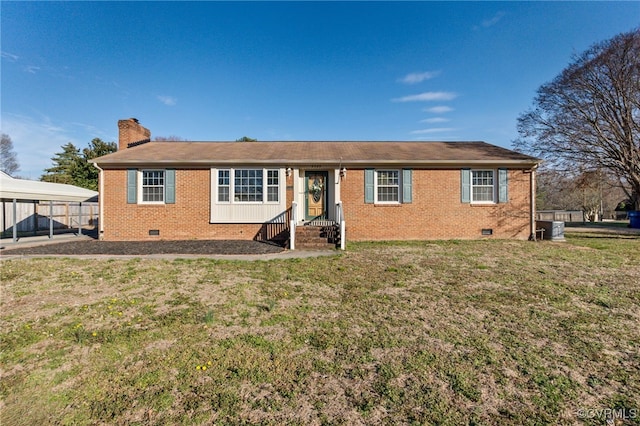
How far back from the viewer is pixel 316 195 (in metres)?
11.9

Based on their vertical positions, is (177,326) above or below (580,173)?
below

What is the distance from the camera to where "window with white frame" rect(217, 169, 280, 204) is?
37.3 feet

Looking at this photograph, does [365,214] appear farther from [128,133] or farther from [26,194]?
[26,194]

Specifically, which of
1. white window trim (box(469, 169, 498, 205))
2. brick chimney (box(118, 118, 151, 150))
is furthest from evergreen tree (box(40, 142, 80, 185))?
white window trim (box(469, 169, 498, 205))

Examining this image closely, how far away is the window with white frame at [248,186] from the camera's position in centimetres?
1138

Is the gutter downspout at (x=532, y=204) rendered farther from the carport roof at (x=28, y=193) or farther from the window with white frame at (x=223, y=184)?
the carport roof at (x=28, y=193)

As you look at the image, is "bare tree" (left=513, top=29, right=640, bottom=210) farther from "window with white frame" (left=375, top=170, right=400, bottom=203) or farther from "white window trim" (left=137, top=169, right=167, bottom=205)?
"white window trim" (left=137, top=169, right=167, bottom=205)

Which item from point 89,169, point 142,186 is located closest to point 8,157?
point 89,169

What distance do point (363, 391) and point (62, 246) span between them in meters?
11.7

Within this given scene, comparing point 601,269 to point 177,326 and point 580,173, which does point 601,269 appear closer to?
point 177,326

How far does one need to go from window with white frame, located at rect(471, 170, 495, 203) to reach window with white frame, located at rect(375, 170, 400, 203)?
10.3 ft

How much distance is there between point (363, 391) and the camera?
247 centimetres

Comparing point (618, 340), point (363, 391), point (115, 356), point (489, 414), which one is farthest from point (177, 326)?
point (618, 340)

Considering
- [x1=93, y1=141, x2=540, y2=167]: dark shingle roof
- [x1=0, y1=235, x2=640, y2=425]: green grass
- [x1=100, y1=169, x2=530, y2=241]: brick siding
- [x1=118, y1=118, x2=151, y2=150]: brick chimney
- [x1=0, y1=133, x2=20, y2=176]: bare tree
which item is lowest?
[x1=0, y1=235, x2=640, y2=425]: green grass
